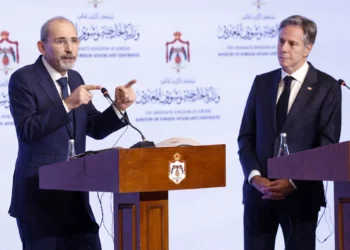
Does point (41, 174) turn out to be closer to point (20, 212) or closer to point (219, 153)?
point (20, 212)

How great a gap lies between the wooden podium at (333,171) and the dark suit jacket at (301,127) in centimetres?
77

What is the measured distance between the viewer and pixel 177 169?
10.2ft

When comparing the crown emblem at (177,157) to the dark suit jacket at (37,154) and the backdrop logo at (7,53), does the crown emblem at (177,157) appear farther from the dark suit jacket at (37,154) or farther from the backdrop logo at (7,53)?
the backdrop logo at (7,53)

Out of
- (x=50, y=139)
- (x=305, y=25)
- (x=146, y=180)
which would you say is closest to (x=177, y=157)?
(x=146, y=180)

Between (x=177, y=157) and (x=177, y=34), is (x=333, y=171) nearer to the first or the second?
(x=177, y=157)

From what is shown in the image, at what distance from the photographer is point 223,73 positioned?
6.10 metres

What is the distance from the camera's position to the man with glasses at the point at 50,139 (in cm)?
386

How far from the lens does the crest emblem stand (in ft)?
Answer: 10.2

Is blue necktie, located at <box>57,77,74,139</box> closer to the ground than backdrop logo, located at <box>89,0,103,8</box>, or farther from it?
closer to the ground

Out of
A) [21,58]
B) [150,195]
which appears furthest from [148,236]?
[21,58]

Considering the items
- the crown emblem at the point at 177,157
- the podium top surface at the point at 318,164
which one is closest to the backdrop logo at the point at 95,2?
the podium top surface at the point at 318,164

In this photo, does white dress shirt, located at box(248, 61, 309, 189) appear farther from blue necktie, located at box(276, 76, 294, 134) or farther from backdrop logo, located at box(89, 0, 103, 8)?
backdrop logo, located at box(89, 0, 103, 8)

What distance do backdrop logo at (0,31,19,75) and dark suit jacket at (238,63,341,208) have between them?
6.06 ft

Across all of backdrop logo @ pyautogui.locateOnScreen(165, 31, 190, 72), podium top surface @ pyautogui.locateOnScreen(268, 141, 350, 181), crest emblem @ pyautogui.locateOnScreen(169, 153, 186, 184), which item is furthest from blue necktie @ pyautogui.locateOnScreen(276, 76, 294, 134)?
backdrop logo @ pyautogui.locateOnScreen(165, 31, 190, 72)
